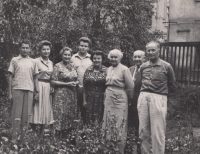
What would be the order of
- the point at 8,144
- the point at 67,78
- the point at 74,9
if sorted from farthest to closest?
the point at 74,9
the point at 67,78
the point at 8,144

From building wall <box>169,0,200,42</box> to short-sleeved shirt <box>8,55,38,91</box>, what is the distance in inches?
527

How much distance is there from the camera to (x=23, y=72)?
6754mm

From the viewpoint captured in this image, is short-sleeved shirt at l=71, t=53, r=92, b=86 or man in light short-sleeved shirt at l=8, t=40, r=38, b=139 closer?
man in light short-sleeved shirt at l=8, t=40, r=38, b=139

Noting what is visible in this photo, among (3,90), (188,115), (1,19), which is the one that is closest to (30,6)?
(1,19)

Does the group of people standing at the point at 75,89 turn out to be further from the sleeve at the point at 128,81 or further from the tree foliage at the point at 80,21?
the tree foliage at the point at 80,21

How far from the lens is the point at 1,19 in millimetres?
9953

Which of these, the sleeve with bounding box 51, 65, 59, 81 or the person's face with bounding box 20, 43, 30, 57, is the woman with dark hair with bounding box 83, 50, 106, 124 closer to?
the sleeve with bounding box 51, 65, 59, 81

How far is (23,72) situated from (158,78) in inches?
88.6

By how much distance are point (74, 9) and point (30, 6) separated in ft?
3.90

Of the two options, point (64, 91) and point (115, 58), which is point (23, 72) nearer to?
point (64, 91)

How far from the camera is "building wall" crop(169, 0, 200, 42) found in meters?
19.2

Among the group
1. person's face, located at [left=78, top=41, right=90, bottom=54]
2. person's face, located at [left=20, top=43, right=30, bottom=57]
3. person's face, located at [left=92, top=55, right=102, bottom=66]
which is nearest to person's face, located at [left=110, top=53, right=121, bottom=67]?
person's face, located at [left=92, top=55, right=102, bottom=66]

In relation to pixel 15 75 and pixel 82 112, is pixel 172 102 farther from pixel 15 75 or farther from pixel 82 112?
pixel 15 75

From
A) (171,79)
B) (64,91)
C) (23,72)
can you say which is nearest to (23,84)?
(23,72)
